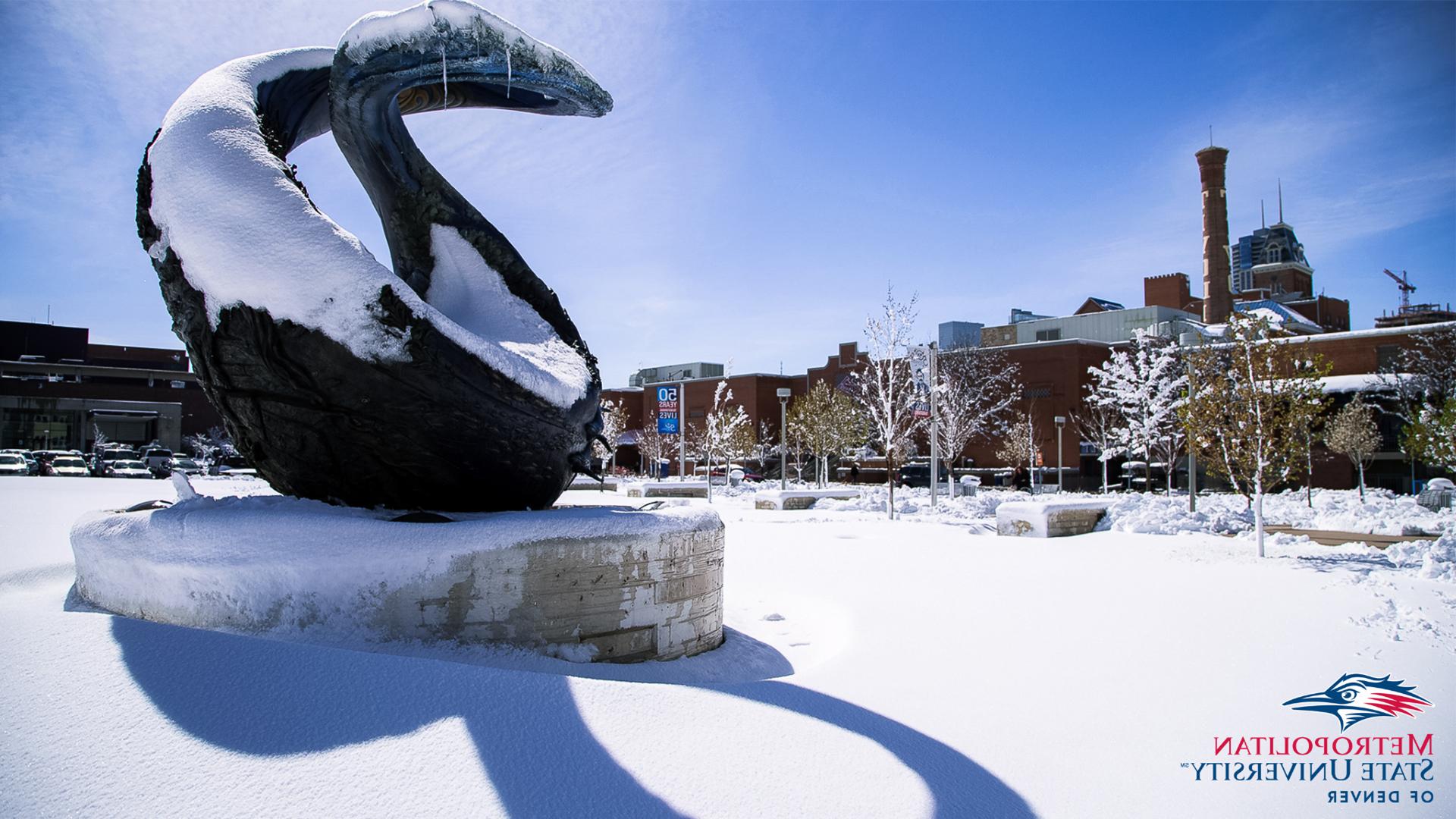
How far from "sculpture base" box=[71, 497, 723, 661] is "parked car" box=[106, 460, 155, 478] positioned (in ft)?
125

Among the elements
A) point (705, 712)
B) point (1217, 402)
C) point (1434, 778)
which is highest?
point (1217, 402)

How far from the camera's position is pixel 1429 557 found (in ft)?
31.9

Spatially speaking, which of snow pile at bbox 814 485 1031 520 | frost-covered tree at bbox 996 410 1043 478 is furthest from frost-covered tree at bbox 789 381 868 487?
snow pile at bbox 814 485 1031 520

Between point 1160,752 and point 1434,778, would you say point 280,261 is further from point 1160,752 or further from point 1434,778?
point 1434,778

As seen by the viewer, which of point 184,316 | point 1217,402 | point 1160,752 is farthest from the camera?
point 1217,402

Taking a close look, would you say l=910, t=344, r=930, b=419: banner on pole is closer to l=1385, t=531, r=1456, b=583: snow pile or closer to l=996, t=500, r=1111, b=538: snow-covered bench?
l=996, t=500, r=1111, b=538: snow-covered bench

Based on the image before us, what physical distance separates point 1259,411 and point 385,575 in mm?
12329

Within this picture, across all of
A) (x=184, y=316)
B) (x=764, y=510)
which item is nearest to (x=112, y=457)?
(x=764, y=510)

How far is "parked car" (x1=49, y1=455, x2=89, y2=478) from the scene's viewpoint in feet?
119

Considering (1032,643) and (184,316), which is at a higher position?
(184,316)

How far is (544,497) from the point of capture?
265 inches

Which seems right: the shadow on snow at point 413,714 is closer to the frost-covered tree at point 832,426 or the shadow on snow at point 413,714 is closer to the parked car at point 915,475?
the frost-covered tree at point 832,426

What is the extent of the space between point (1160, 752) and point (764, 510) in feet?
60.6

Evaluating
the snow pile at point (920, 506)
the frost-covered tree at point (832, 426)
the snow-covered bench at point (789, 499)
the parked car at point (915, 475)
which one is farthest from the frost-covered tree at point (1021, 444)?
the snow-covered bench at point (789, 499)
